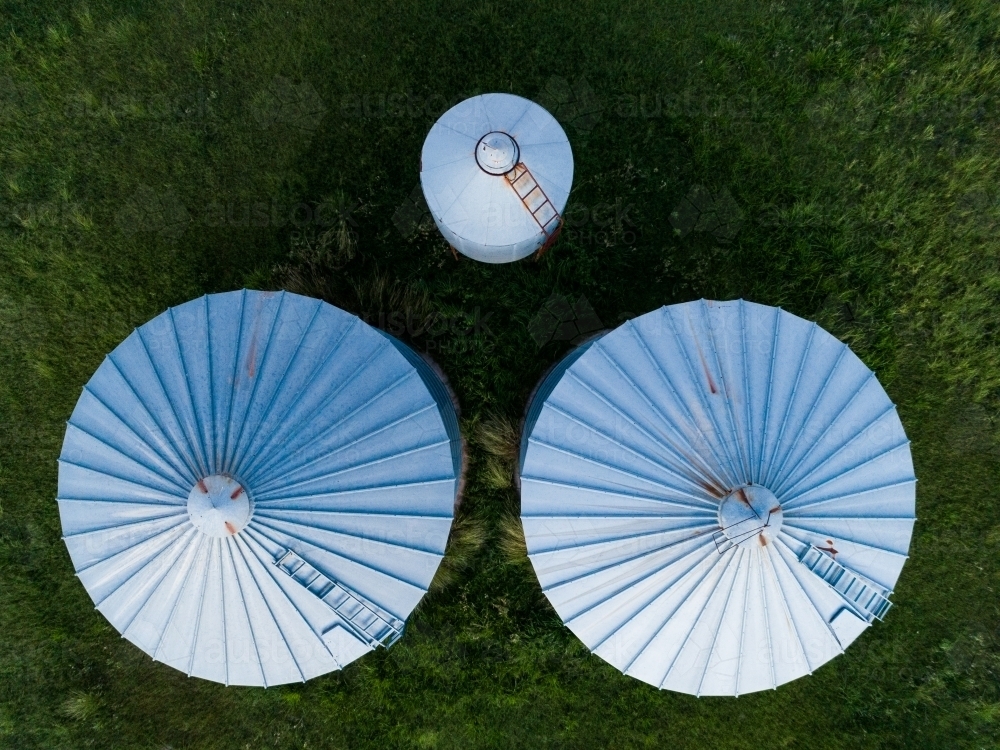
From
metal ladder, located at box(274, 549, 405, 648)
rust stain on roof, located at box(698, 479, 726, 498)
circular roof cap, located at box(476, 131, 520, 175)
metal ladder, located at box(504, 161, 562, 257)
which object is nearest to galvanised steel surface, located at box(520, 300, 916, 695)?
rust stain on roof, located at box(698, 479, 726, 498)

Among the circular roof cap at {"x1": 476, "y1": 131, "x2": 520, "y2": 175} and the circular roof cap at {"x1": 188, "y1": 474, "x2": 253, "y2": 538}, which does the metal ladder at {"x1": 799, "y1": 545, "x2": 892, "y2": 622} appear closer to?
the circular roof cap at {"x1": 476, "y1": 131, "x2": 520, "y2": 175}

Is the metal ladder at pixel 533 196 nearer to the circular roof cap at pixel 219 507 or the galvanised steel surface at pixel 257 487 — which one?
the galvanised steel surface at pixel 257 487

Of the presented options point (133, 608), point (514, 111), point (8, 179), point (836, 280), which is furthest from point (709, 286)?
point (8, 179)

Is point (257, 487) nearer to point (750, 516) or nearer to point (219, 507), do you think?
point (219, 507)

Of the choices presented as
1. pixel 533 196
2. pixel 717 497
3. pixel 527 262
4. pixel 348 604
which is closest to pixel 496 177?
pixel 533 196

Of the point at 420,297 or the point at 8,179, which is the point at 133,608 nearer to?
the point at 420,297
